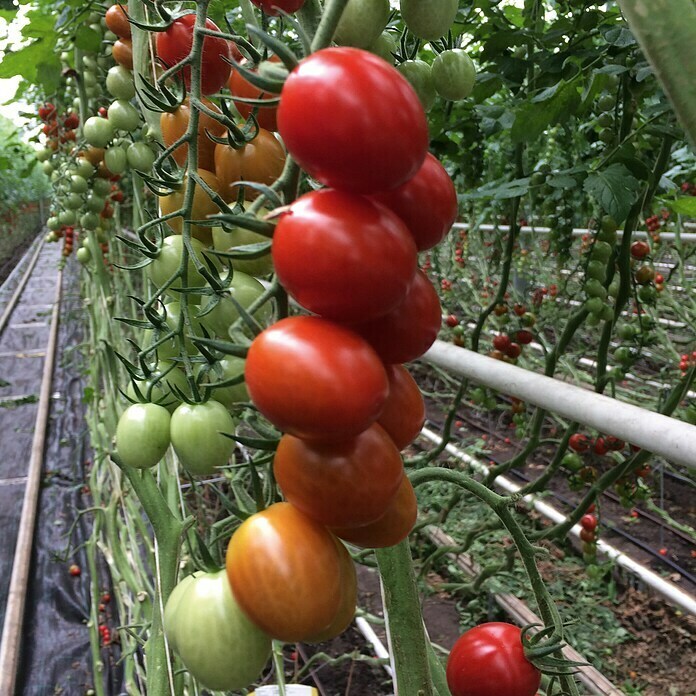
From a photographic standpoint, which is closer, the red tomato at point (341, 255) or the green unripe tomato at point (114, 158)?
the red tomato at point (341, 255)

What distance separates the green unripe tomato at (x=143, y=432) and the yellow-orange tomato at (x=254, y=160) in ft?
0.58

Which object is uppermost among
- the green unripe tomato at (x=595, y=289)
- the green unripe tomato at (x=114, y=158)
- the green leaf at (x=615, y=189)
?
the green leaf at (x=615, y=189)

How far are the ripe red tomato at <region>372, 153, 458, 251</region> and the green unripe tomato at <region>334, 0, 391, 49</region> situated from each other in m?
0.08

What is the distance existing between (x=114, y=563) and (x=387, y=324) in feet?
Answer: 6.56

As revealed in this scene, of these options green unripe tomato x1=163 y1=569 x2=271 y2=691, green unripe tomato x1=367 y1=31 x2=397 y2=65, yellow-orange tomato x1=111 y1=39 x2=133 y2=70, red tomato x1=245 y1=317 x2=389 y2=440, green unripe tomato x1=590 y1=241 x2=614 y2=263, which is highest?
green unripe tomato x1=367 y1=31 x2=397 y2=65

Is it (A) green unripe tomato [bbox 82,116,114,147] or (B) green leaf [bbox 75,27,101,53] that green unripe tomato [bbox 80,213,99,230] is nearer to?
(B) green leaf [bbox 75,27,101,53]

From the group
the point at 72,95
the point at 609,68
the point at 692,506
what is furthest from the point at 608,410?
the point at 692,506

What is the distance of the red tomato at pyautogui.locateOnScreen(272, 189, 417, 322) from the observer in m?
0.27

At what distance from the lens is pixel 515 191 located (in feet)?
4.07

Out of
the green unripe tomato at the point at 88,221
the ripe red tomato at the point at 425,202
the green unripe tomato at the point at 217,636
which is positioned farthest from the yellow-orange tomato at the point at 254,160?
the green unripe tomato at the point at 88,221

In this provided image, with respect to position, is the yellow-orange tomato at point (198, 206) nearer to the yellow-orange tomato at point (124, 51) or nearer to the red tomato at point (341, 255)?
the red tomato at point (341, 255)

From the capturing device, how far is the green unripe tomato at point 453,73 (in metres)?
0.45

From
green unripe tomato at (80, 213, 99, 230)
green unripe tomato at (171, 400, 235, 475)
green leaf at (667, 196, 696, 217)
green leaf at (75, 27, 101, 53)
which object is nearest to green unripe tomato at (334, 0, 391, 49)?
green unripe tomato at (171, 400, 235, 475)

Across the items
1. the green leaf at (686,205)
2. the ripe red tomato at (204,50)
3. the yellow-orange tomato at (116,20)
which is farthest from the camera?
the green leaf at (686,205)
